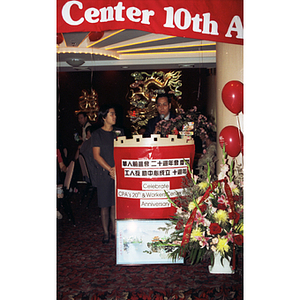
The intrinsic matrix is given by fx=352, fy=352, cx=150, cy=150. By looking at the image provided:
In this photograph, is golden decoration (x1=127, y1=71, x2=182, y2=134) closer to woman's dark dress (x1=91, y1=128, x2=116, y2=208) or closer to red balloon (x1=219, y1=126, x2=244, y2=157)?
woman's dark dress (x1=91, y1=128, x2=116, y2=208)

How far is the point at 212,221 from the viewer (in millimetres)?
2406

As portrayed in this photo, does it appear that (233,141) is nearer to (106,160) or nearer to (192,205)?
(192,205)

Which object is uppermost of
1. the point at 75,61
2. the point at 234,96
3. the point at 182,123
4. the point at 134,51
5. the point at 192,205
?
the point at 134,51

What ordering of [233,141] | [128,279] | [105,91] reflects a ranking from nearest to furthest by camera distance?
[128,279], [233,141], [105,91]

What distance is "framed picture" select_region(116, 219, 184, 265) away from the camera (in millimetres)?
2770

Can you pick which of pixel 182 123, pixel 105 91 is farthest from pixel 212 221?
pixel 105 91

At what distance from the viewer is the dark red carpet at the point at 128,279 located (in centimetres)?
249

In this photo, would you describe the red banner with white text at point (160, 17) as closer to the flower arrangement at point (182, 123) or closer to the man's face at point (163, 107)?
the flower arrangement at point (182, 123)

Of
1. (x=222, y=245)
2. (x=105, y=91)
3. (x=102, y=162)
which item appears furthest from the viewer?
(x=105, y=91)

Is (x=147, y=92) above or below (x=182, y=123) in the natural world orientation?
above

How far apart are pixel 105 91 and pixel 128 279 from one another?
575 centimetres
